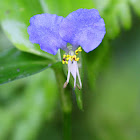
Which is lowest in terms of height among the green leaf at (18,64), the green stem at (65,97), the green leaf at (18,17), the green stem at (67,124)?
the green stem at (67,124)

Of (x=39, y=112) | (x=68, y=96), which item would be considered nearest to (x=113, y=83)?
(x=39, y=112)

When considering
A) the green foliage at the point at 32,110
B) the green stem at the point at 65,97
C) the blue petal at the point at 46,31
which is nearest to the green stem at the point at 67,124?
the green stem at the point at 65,97

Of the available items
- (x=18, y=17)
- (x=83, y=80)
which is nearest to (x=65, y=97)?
(x=18, y=17)

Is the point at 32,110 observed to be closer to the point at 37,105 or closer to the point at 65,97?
the point at 37,105

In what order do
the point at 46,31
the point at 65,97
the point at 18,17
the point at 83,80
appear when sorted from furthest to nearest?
the point at 83,80 < the point at 18,17 < the point at 65,97 < the point at 46,31

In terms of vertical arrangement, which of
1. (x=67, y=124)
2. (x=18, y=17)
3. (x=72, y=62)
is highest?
(x=18, y=17)

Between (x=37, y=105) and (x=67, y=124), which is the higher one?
(x=37, y=105)

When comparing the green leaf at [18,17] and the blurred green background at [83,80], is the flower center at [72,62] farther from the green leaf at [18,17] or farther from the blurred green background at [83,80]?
the green leaf at [18,17]
